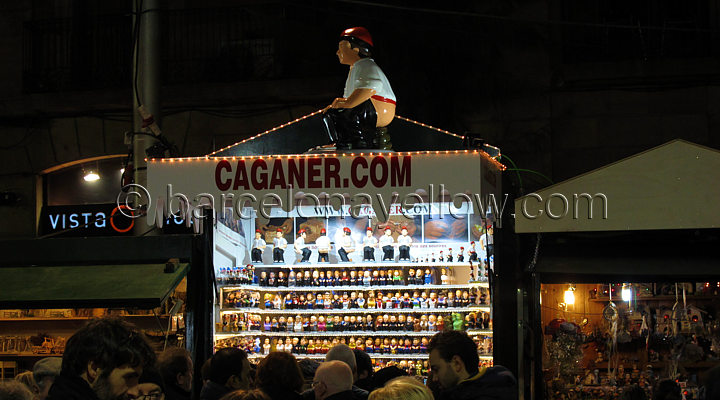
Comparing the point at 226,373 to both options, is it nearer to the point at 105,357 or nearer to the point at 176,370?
the point at 176,370

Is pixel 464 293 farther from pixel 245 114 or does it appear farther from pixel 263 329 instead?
pixel 245 114

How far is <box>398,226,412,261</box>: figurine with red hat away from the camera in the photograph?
1123 centimetres

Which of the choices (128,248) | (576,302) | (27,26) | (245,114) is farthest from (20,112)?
(576,302)

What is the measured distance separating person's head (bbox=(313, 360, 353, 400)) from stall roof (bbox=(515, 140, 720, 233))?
4143 millimetres

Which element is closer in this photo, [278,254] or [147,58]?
[278,254]

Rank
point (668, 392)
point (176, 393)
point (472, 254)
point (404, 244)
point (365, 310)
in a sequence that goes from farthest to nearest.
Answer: point (404, 244)
point (365, 310)
point (472, 254)
point (668, 392)
point (176, 393)

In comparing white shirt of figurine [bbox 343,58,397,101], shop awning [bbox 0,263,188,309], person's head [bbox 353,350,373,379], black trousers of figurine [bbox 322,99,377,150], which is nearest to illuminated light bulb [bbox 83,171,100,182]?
shop awning [bbox 0,263,188,309]

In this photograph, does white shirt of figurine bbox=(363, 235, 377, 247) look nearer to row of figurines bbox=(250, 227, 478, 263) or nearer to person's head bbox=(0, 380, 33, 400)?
row of figurines bbox=(250, 227, 478, 263)

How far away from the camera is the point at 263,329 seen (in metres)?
11.4

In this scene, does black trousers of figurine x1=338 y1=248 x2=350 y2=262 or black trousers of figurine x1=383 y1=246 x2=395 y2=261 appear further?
black trousers of figurine x1=338 y1=248 x2=350 y2=262

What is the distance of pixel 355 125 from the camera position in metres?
9.87

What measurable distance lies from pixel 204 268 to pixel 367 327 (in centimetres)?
221

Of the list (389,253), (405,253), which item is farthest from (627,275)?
(389,253)

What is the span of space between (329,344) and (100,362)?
7318 mm
